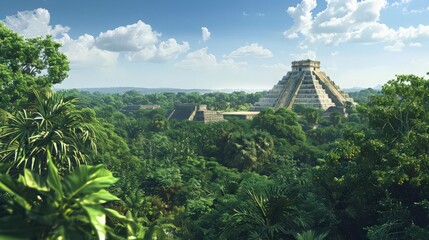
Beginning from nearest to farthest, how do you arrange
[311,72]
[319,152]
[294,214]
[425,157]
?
1. [425,157]
2. [294,214]
3. [319,152]
4. [311,72]

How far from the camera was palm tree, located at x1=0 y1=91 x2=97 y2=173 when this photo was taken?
59.7ft

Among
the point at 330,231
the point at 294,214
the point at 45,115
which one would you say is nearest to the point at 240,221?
the point at 294,214

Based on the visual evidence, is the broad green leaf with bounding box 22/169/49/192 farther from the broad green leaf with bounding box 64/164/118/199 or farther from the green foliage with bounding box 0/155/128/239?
the broad green leaf with bounding box 64/164/118/199

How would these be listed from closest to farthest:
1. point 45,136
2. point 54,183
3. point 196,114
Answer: point 54,183 → point 45,136 → point 196,114

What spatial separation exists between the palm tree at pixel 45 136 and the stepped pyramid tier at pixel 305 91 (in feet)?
297

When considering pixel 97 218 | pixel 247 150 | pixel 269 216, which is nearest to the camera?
pixel 97 218

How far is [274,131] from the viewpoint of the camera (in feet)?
200

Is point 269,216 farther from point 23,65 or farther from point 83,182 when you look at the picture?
point 23,65

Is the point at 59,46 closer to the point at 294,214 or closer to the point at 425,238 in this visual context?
the point at 294,214

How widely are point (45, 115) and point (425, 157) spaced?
683 inches

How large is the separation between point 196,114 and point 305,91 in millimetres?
31939

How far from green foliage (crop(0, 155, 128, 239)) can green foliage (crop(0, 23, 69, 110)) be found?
25.1 meters

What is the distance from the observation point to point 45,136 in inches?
723

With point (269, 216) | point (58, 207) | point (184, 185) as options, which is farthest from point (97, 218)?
point (184, 185)
